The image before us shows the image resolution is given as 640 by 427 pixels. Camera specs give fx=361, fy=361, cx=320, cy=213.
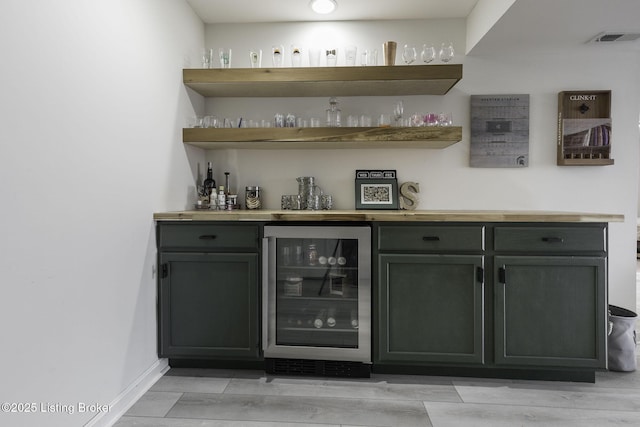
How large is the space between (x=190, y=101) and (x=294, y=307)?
161cm

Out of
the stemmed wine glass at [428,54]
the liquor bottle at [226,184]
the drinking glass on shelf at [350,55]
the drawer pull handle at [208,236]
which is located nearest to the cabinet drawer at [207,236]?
the drawer pull handle at [208,236]

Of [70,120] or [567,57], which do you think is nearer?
[70,120]

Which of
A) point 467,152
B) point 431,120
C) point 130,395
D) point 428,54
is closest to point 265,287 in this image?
Result: point 130,395

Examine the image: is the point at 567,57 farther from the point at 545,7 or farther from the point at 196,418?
the point at 196,418

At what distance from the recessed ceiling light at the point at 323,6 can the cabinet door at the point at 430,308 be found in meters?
1.76

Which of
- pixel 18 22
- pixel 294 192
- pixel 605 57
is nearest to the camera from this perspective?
pixel 18 22

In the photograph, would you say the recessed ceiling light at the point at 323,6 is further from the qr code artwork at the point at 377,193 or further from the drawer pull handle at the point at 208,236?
the drawer pull handle at the point at 208,236

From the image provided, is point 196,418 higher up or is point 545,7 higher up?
point 545,7

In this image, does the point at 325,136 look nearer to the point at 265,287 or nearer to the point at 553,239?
the point at 265,287

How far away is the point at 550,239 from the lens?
198 centimetres

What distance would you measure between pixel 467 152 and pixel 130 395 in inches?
104

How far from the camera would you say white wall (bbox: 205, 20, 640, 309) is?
260 cm

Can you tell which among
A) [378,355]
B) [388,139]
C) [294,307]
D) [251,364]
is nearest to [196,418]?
[251,364]

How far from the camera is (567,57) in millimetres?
2621
